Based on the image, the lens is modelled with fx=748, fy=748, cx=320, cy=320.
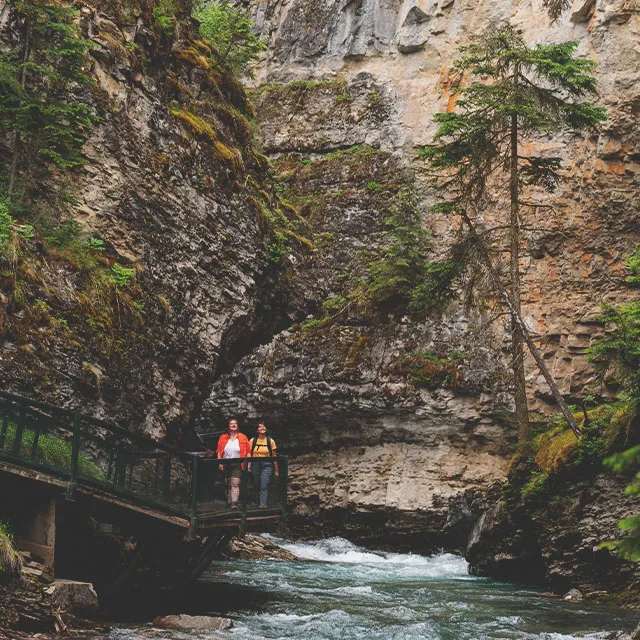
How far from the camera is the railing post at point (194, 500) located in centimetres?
1108

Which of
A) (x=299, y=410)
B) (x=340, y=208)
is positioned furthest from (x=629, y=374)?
(x=340, y=208)

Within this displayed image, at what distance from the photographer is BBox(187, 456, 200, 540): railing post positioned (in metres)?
11.1

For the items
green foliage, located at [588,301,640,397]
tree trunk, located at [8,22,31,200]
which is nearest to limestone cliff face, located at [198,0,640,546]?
green foliage, located at [588,301,640,397]

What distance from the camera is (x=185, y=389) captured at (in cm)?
1477

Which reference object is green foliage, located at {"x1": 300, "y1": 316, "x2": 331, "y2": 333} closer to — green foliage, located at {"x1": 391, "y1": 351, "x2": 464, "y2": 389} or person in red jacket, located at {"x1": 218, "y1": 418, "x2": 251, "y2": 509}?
green foliage, located at {"x1": 391, "y1": 351, "x2": 464, "y2": 389}

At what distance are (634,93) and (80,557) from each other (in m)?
27.9

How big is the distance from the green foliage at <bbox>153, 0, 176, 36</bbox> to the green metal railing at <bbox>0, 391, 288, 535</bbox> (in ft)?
32.7

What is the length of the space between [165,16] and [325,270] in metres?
17.8

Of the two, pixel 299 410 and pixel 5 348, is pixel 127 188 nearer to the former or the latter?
pixel 5 348

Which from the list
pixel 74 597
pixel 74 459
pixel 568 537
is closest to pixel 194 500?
pixel 74 459

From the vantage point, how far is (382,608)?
1307 centimetres


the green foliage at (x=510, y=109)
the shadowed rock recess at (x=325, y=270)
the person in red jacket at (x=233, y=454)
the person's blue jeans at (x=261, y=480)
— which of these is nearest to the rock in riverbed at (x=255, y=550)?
the shadowed rock recess at (x=325, y=270)

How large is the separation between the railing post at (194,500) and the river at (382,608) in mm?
1443

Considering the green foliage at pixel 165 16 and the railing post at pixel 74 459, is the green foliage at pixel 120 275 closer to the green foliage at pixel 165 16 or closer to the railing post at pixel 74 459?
the railing post at pixel 74 459
